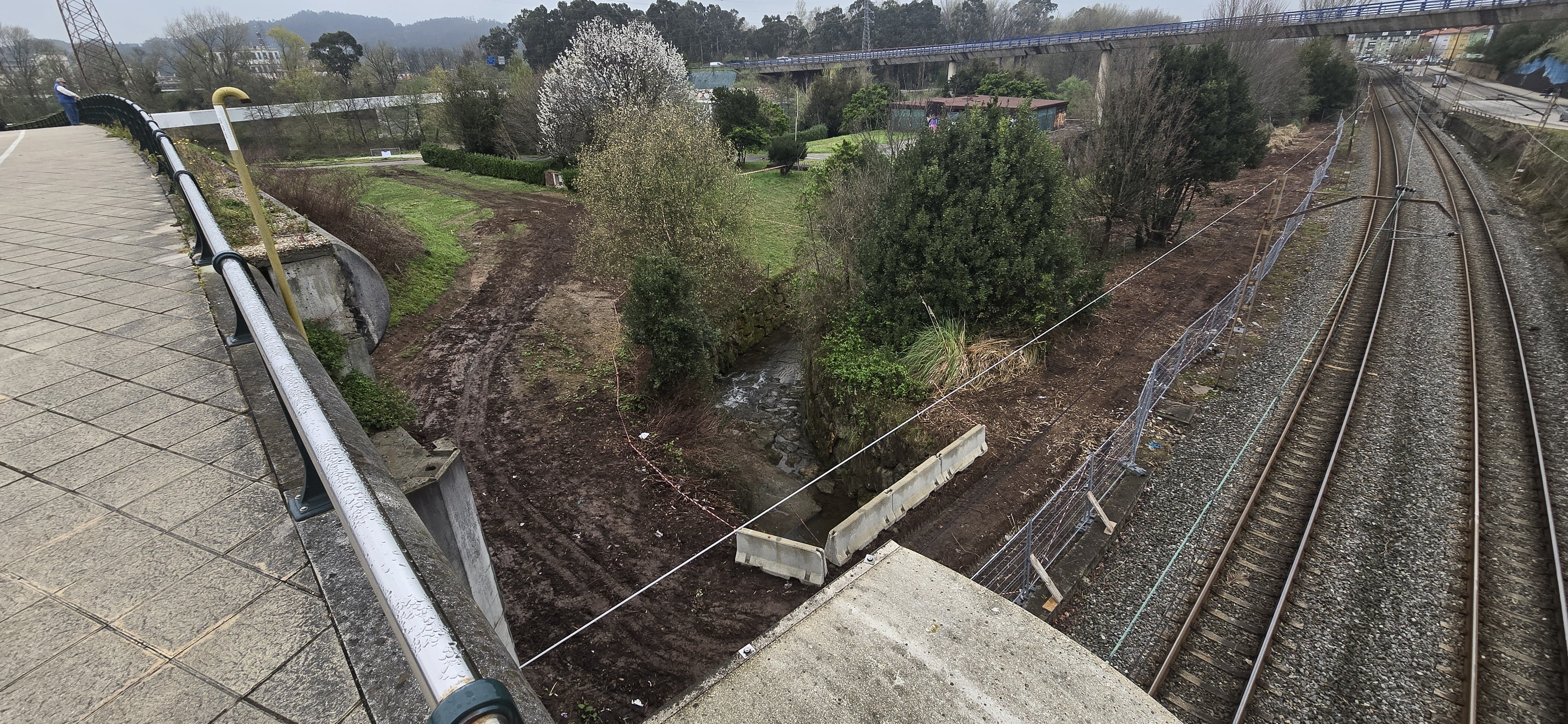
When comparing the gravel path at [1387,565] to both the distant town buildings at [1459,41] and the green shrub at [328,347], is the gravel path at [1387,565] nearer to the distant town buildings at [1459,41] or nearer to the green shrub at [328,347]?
the green shrub at [328,347]

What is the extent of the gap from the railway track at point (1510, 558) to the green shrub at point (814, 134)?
3812 centimetres

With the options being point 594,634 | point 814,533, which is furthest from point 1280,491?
point 594,634

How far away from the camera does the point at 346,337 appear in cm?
935

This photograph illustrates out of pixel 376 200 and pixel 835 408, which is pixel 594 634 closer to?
pixel 835 408

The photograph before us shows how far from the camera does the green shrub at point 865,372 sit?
1179cm

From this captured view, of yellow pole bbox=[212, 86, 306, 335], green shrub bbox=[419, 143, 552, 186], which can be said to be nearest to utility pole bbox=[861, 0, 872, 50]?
green shrub bbox=[419, 143, 552, 186]

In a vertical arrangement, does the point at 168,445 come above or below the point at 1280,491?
above

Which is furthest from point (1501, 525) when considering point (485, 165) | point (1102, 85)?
point (485, 165)

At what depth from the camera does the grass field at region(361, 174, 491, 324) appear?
58.7 feet

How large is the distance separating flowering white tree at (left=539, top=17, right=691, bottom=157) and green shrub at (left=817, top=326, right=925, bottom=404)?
20698 millimetres

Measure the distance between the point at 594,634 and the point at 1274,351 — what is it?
13896 mm

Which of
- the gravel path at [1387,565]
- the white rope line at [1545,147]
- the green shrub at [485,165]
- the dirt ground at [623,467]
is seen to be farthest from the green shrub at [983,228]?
the green shrub at [485,165]

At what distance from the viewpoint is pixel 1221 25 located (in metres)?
37.1

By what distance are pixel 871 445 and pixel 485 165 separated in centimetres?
3477
